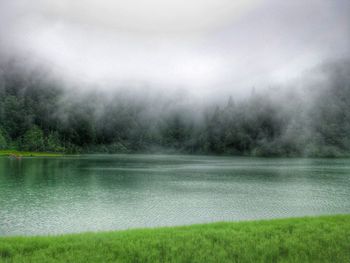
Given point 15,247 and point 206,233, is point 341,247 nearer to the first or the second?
point 206,233

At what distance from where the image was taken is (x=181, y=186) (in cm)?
6200

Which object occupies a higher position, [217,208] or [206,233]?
[206,233]

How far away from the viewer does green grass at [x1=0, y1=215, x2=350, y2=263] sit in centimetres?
Answer: 1609

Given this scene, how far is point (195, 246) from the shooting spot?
17.9 m

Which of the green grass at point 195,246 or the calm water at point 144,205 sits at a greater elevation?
the green grass at point 195,246

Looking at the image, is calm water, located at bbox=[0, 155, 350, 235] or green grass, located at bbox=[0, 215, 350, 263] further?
calm water, located at bbox=[0, 155, 350, 235]

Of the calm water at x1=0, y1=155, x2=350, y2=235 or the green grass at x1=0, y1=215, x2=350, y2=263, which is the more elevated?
the green grass at x1=0, y1=215, x2=350, y2=263

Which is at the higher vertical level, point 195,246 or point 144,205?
point 195,246

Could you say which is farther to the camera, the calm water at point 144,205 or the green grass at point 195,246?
the calm water at point 144,205

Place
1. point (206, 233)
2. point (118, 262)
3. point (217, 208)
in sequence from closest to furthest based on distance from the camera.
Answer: point (118, 262), point (206, 233), point (217, 208)

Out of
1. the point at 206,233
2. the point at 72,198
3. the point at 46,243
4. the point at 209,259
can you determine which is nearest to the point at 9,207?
the point at 72,198

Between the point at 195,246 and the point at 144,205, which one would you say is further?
the point at 144,205

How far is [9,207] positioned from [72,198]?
943 centimetres

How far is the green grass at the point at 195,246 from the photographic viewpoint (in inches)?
634
